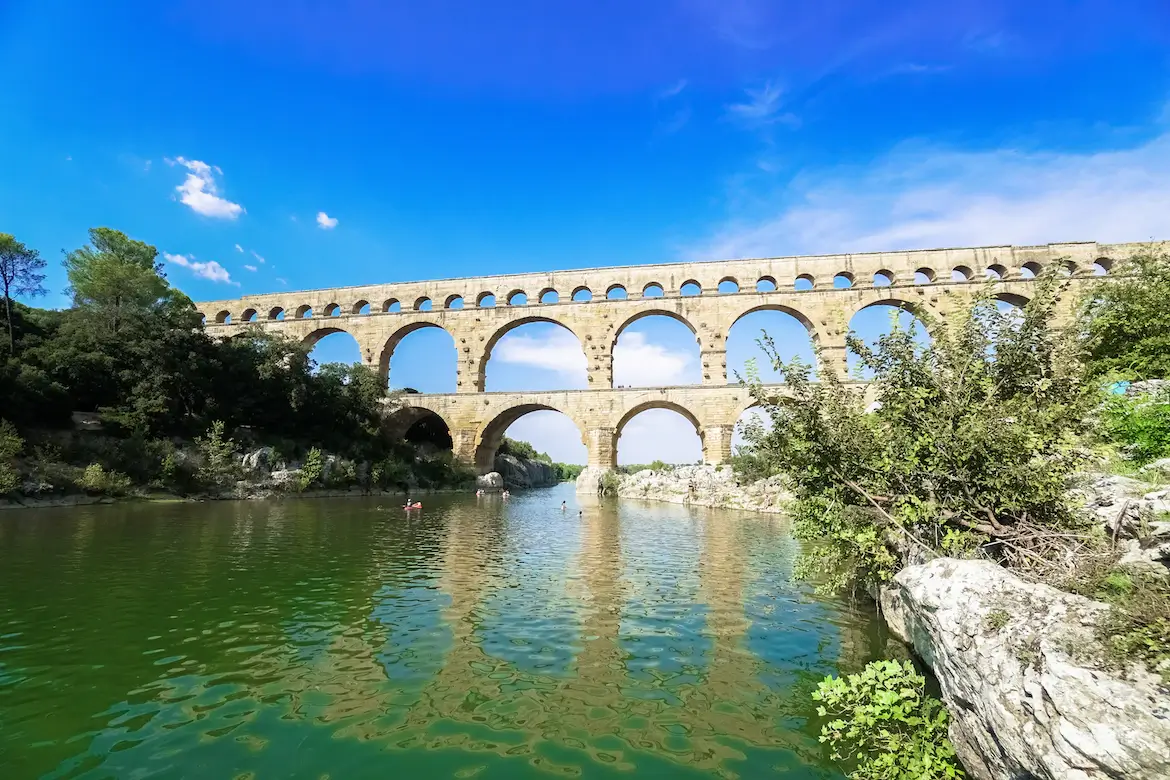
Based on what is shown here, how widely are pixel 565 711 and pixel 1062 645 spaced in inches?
121

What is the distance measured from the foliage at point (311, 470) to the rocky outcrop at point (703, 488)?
1573 cm

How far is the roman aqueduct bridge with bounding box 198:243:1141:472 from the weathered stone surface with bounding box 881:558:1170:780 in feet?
89.9

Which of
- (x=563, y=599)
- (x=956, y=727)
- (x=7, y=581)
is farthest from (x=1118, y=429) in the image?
(x=7, y=581)

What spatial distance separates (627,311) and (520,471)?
90.4 ft

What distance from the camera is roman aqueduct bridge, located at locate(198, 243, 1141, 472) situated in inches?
1233

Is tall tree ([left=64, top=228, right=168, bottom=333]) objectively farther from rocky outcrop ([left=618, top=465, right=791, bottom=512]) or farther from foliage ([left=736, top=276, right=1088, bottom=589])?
foliage ([left=736, top=276, right=1088, bottom=589])

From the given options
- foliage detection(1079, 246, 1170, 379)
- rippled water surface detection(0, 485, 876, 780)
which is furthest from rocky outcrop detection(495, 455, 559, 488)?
foliage detection(1079, 246, 1170, 379)

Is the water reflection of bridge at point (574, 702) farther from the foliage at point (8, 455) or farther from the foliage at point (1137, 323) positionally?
the foliage at point (8, 455)

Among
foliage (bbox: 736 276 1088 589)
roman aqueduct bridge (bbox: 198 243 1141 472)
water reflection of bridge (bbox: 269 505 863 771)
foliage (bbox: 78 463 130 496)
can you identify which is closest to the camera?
water reflection of bridge (bbox: 269 505 863 771)

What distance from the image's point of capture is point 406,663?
5.05 metres

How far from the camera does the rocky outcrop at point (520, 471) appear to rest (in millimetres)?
50250

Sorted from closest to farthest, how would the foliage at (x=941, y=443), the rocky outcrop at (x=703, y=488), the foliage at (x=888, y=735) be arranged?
1. the foliage at (x=888, y=735)
2. the foliage at (x=941, y=443)
3. the rocky outcrop at (x=703, y=488)

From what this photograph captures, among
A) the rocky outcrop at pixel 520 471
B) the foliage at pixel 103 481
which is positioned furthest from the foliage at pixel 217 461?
the rocky outcrop at pixel 520 471

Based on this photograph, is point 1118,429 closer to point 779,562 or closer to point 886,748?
point 779,562
